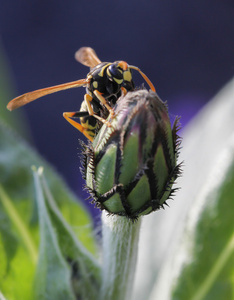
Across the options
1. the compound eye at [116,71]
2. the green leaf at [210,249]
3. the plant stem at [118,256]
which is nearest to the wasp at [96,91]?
the compound eye at [116,71]

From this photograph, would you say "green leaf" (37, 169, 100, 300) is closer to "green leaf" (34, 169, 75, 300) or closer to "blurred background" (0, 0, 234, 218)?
"green leaf" (34, 169, 75, 300)

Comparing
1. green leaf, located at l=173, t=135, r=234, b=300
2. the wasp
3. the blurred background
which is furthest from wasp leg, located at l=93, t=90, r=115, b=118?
the blurred background

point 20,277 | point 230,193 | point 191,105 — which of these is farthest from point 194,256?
point 191,105

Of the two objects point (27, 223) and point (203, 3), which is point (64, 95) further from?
point (27, 223)

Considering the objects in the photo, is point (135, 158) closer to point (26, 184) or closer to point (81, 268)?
point (81, 268)

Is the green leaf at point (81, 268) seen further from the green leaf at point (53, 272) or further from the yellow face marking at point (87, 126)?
the yellow face marking at point (87, 126)

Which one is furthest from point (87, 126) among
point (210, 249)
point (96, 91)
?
point (210, 249)
